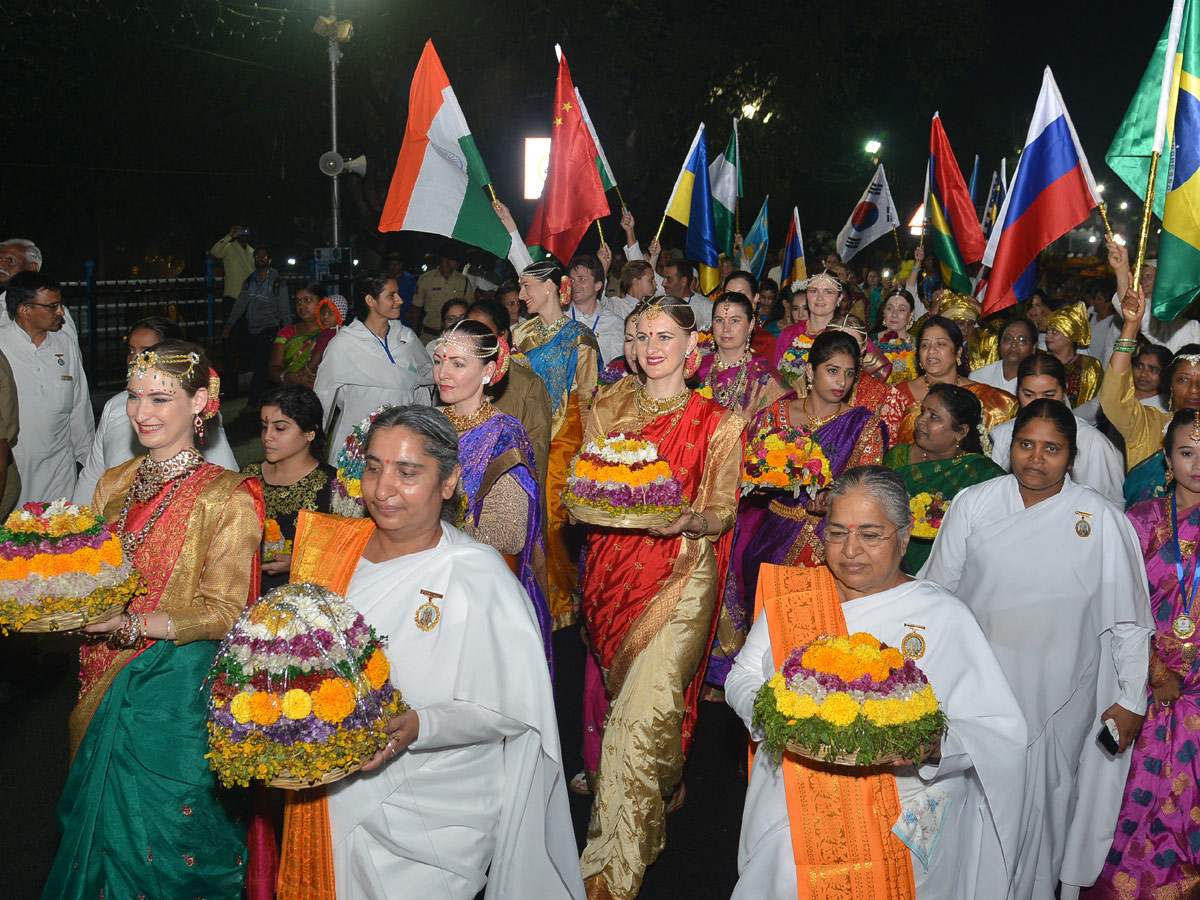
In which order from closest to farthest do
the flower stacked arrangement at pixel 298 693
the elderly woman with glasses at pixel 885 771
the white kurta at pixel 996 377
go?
the flower stacked arrangement at pixel 298 693, the elderly woman with glasses at pixel 885 771, the white kurta at pixel 996 377

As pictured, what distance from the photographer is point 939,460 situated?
629 cm

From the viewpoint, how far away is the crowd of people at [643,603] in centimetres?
357

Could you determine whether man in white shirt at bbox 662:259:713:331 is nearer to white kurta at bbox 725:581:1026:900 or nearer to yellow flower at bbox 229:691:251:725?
white kurta at bbox 725:581:1026:900

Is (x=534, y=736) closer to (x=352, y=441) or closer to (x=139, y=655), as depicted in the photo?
(x=139, y=655)

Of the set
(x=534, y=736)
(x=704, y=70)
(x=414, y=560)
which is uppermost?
(x=704, y=70)

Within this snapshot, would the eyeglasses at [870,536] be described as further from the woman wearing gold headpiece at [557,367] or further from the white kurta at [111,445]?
the woman wearing gold headpiece at [557,367]

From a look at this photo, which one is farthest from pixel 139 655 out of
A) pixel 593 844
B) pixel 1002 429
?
pixel 1002 429

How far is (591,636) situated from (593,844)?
35.3 inches

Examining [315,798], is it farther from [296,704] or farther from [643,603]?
[643,603]

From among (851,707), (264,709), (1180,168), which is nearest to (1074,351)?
(1180,168)

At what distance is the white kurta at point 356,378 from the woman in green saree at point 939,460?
12.4 feet

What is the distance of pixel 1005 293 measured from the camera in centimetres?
816

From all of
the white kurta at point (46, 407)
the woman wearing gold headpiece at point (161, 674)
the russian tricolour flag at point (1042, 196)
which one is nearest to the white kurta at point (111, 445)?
the woman wearing gold headpiece at point (161, 674)

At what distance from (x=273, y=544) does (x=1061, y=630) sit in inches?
129
